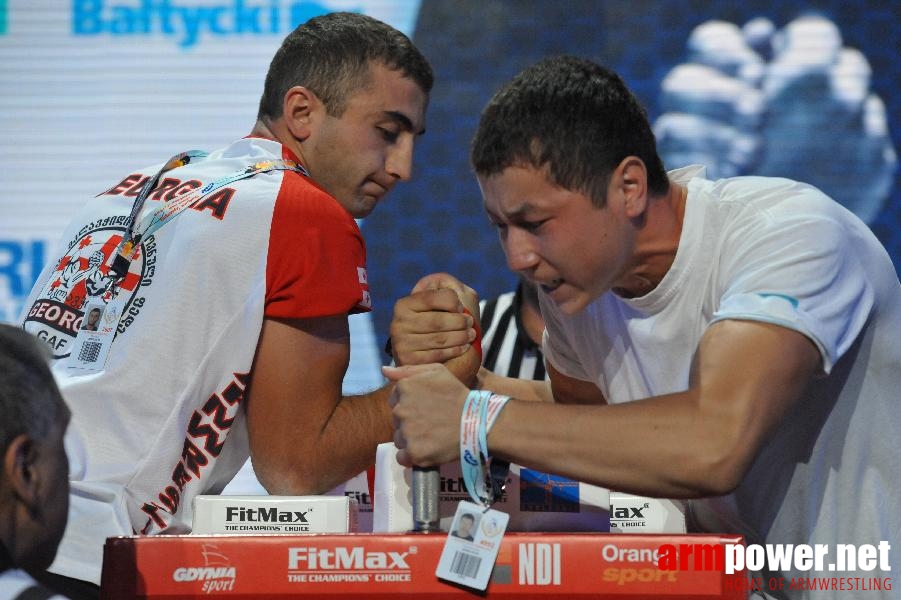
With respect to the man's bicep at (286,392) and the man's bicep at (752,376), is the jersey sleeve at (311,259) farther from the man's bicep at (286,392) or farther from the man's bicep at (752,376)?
the man's bicep at (752,376)

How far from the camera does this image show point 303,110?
7.36 ft

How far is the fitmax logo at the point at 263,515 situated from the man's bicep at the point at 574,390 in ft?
2.39

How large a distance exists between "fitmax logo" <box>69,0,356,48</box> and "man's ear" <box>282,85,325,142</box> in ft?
4.97

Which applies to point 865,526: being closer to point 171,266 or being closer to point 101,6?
point 171,266

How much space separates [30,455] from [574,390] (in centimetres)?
115

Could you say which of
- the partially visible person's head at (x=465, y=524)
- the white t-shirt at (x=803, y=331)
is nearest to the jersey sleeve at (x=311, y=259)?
the white t-shirt at (x=803, y=331)

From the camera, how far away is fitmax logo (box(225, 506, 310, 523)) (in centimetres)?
149

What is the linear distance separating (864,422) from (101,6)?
3026 mm

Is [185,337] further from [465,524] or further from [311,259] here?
[465,524]

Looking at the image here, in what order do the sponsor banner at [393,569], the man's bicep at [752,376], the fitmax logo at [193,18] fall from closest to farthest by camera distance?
the sponsor banner at [393,569]
the man's bicep at [752,376]
the fitmax logo at [193,18]

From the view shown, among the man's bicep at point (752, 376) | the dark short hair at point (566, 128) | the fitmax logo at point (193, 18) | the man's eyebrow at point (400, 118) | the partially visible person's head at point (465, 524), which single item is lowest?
the partially visible person's head at point (465, 524)

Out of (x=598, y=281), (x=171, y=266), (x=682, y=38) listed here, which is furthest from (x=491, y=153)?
(x=682, y=38)

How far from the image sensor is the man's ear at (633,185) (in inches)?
64.5

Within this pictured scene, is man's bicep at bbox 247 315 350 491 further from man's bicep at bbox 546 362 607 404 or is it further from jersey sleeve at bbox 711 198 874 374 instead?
jersey sleeve at bbox 711 198 874 374
